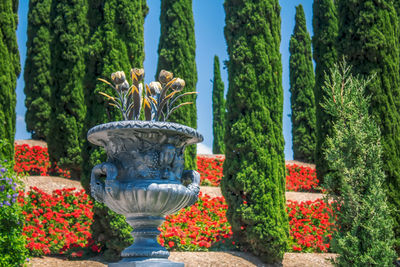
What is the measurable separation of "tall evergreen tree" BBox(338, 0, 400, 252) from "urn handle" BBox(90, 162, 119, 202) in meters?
6.07

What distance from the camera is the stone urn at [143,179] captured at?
418 centimetres

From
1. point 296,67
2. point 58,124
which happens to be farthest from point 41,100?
point 296,67

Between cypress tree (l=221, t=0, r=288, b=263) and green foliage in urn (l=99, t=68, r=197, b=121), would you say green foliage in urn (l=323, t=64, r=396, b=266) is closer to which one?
cypress tree (l=221, t=0, r=288, b=263)

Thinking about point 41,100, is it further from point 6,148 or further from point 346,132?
point 346,132

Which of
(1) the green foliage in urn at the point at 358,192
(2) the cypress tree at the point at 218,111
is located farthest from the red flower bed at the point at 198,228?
(2) the cypress tree at the point at 218,111

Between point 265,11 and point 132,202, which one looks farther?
point 265,11

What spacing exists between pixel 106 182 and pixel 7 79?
13.3 feet

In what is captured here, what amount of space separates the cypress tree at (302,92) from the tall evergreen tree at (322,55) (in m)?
3.14

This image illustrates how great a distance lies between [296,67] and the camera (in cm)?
1862

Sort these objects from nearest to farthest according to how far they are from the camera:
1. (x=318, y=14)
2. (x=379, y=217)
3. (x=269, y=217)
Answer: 1. (x=379, y=217)
2. (x=269, y=217)
3. (x=318, y=14)

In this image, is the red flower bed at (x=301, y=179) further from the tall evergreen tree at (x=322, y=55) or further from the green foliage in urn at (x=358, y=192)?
the green foliage in urn at (x=358, y=192)

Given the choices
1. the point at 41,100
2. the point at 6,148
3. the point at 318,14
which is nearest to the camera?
the point at 6,148

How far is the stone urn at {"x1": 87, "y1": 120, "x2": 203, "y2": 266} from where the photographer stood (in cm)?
418

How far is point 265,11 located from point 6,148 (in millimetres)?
5950
